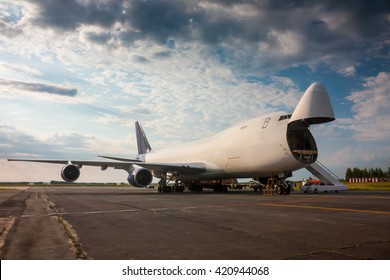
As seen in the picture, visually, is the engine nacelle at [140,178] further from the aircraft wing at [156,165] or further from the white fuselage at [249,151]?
the white fuselage at [249,151]

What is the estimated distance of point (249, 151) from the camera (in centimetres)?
2386

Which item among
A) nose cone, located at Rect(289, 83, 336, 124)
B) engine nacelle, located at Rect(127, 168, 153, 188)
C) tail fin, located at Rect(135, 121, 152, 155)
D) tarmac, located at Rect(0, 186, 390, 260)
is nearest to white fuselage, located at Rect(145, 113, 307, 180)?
nose cone, located at Rect(289, 83, 336, 124)

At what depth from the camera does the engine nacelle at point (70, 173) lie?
28.3 meters

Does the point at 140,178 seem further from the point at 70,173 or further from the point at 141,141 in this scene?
the point at 141,141

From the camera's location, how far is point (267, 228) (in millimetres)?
7434

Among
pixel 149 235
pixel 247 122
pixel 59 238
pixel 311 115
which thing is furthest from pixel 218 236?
pixel 247 122

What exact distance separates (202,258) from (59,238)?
3424mm

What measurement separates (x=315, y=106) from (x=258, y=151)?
5177 millimetres

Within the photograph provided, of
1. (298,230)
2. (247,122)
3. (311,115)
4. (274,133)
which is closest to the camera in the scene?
(298,230)

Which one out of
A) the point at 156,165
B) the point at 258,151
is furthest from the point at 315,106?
the point at 156,165

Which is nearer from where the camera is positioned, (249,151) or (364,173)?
(249,151)
